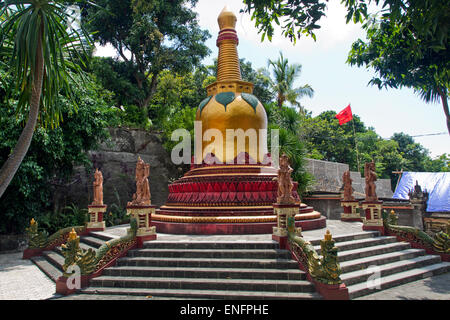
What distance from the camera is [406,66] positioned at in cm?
889

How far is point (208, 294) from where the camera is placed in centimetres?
651

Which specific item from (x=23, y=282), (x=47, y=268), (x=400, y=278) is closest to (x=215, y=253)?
(x=400, y=278)

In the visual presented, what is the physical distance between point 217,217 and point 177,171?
39.9 feet

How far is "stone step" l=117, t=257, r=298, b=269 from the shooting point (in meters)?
7.36

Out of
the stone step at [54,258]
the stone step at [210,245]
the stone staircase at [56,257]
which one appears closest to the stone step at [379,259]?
the stone step at [210,245]

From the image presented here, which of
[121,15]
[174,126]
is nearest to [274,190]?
[174,126]

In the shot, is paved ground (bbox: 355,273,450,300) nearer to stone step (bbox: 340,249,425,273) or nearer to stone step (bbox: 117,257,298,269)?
stone step (bbox: 340,249,425,273)

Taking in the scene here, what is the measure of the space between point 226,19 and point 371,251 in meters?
13.1

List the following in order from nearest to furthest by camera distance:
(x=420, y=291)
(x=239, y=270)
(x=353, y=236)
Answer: (x=420, y=291), (x=239, y=270), (x=353, y=236)

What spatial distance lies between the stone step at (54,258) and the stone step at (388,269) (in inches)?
326

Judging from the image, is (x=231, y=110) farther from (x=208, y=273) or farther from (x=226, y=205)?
(x=208, y=273)
